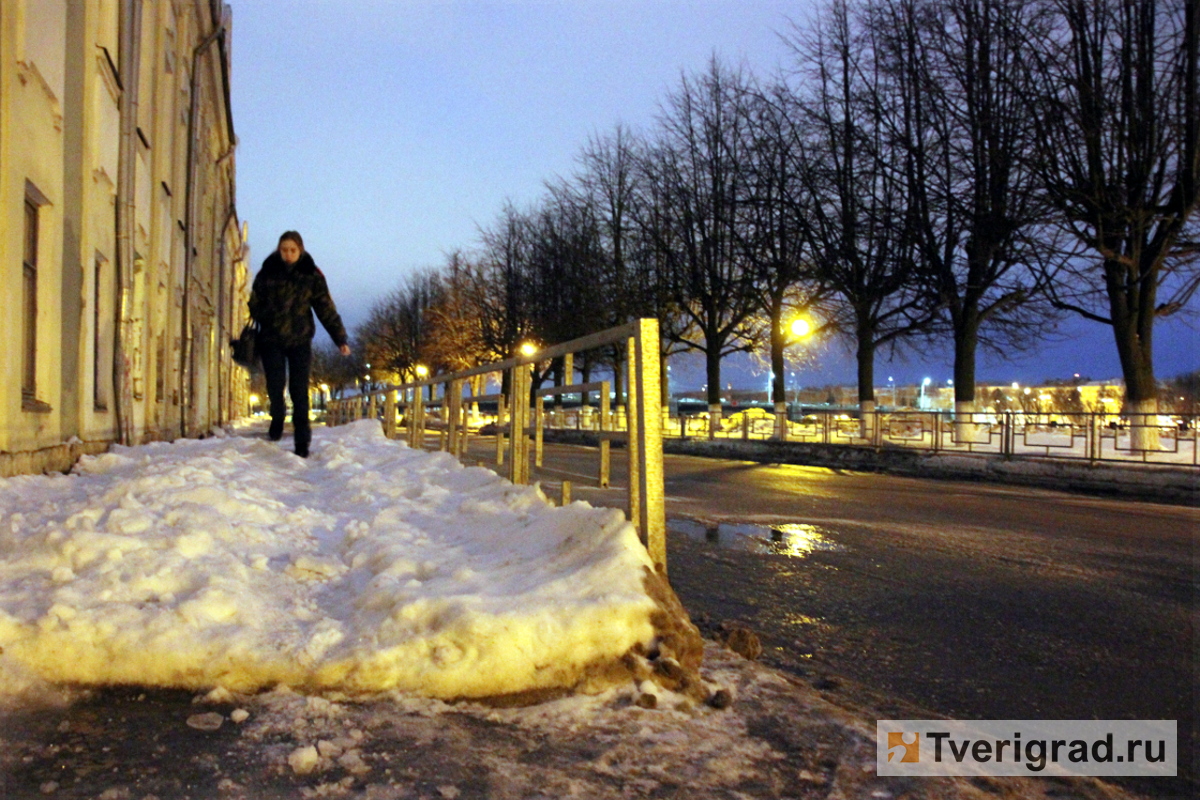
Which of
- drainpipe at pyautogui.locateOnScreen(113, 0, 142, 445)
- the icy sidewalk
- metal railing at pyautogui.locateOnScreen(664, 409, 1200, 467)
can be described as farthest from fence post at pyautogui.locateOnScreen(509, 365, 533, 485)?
metal railing at pyautogui.locateOnScreen(664, 409, 1200, 467)

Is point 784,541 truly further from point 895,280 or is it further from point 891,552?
point 895,280

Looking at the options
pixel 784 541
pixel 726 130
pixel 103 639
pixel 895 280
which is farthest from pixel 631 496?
pixel 726 130

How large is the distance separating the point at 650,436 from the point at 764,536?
3.82 metres

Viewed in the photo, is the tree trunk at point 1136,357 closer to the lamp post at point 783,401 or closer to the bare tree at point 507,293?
the lamp post at point 783,401

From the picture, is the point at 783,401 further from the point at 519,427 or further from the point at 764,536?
the point at 519,427

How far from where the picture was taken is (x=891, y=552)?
7039mm

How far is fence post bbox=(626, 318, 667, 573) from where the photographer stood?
415 cm

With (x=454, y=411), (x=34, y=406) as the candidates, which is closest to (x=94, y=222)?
(x=34, y=406)

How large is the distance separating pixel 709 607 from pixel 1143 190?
17654mm

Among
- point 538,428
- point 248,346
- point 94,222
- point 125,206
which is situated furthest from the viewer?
point 125,206

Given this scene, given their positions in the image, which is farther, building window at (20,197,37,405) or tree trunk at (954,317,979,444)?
tree trunk at (954,317,979,444)

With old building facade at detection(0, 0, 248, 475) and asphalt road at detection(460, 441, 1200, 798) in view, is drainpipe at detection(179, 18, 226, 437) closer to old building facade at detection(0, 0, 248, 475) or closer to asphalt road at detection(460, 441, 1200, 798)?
old building facade at detection(0, 0, 248, 475)

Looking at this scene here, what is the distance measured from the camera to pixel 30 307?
6.87 m
